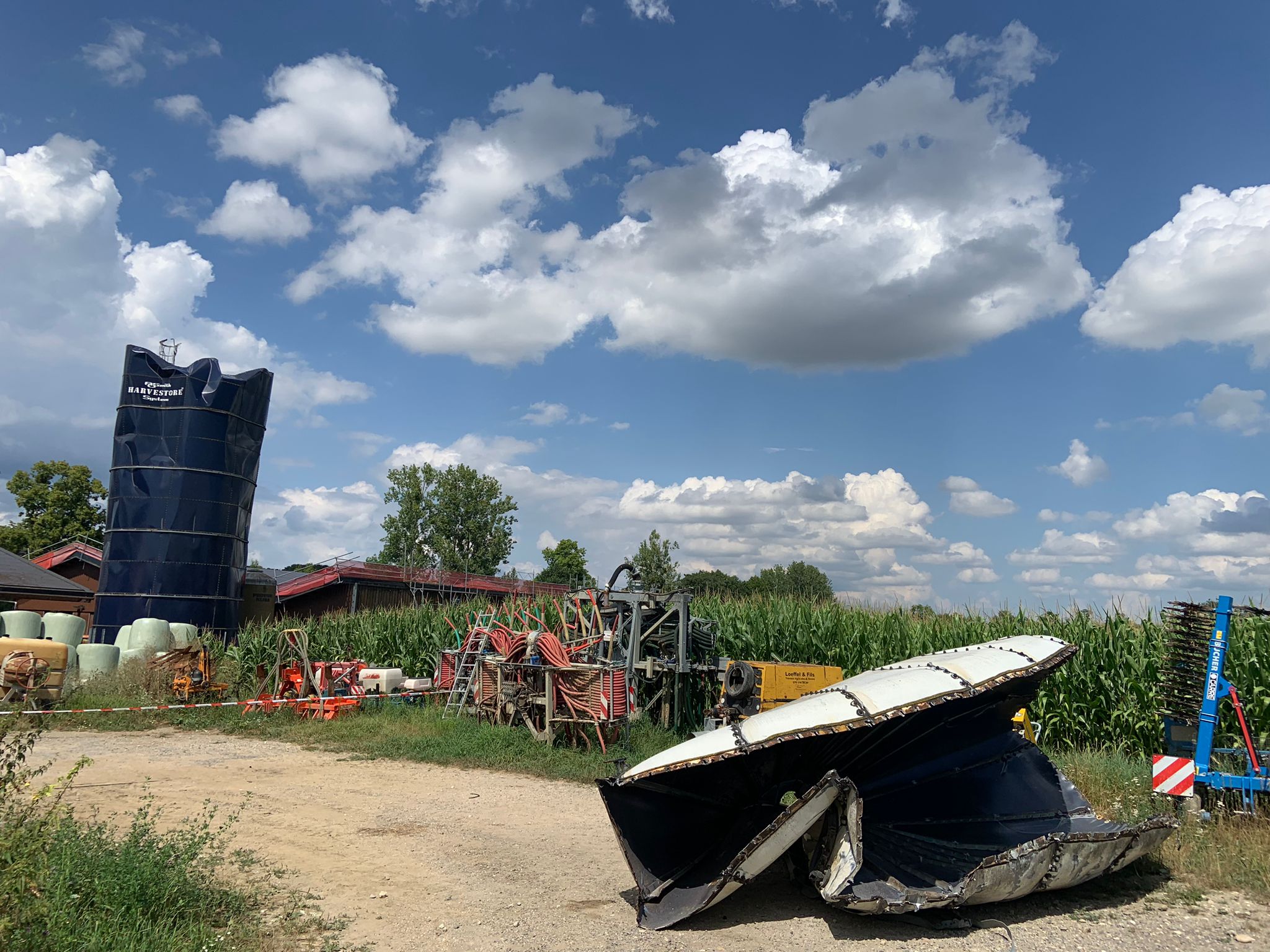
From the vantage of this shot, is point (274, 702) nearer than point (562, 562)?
Yes

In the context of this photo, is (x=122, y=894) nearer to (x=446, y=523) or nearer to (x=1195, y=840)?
(x=1195, y=840)

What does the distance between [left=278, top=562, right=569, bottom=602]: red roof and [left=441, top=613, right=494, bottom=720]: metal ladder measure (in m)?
12.2

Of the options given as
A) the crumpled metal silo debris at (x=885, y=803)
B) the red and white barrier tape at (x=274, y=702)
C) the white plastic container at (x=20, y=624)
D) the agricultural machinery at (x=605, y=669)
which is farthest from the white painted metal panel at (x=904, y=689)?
the white plastic container at (x=20, y=624)

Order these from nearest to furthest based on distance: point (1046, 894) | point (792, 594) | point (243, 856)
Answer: point (1046, 894)
point (243, 856)
point (792, 594)

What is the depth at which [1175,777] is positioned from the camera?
7.86 metres

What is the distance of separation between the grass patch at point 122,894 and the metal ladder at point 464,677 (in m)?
9.52

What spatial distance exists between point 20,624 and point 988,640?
21867 millimetres

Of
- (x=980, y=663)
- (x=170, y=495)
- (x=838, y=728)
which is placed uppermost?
(x=170, y=495)

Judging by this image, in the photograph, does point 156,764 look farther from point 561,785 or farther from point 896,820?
point 896,820

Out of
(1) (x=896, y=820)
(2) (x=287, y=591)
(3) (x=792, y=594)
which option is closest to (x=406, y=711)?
(3) (x=792, y=594)

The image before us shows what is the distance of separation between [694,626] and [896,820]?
7463 millimetres

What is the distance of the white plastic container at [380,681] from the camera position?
717 inches

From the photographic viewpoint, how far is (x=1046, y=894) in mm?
6840

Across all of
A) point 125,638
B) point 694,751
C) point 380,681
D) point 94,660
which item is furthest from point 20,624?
point 694,751
